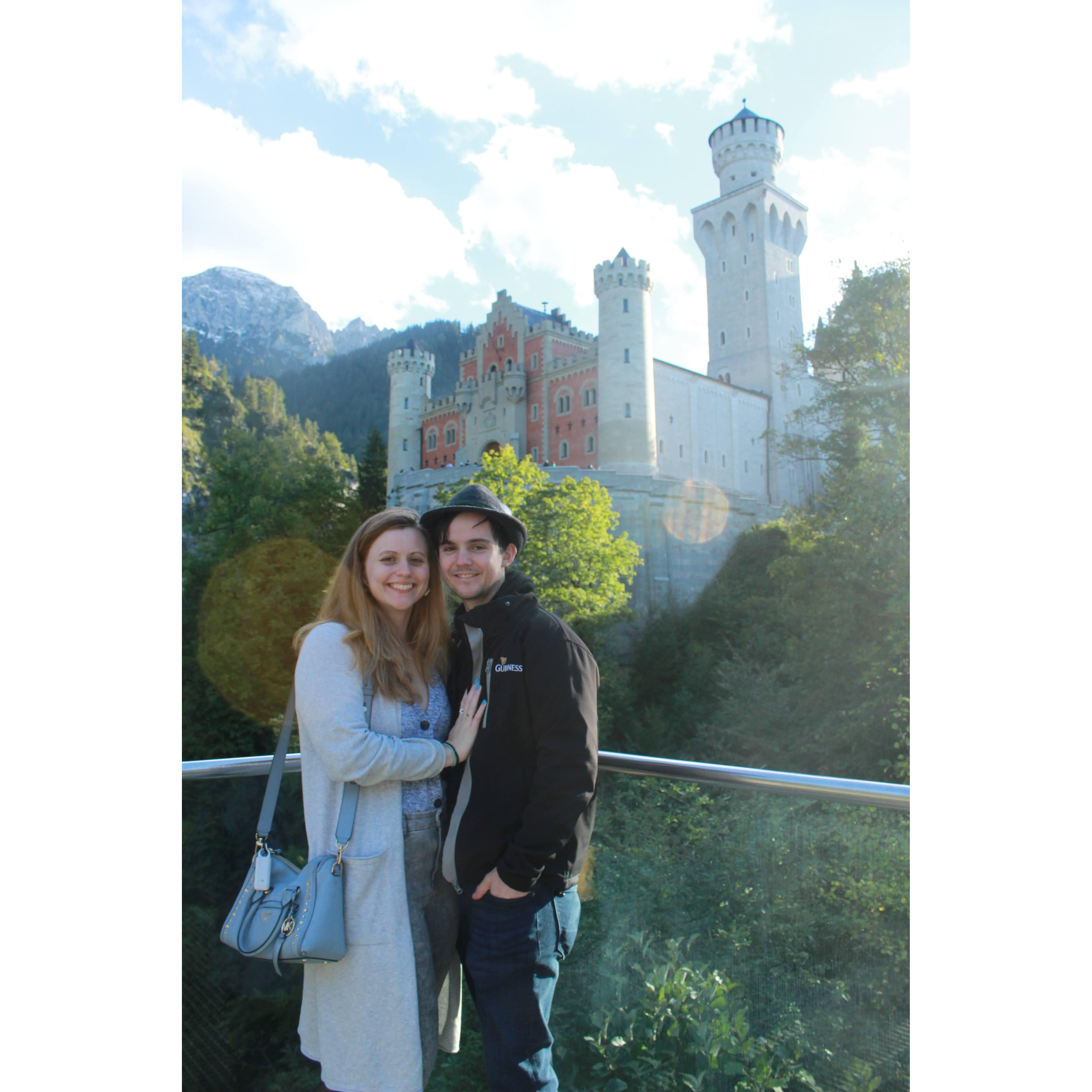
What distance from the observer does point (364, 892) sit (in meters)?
2.04

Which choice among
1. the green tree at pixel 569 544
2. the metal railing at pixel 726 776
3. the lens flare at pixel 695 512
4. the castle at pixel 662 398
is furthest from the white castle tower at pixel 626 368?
the metal railing at pixel 726 776

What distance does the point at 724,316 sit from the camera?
41.7 meters

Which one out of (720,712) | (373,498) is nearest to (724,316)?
(373,498)

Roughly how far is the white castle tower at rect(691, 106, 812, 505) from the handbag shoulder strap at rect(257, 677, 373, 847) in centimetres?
3959

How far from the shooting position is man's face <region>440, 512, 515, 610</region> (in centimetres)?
224

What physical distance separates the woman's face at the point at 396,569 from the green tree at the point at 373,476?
31030 millimetres

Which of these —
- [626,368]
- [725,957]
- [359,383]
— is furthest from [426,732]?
[359,383]

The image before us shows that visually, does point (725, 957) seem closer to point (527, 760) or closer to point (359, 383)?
point (527, 760)

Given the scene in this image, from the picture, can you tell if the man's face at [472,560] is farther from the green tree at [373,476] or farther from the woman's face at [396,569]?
the green tree at [373,476]

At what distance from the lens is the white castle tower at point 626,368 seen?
32.7m

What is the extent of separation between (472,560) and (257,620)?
22.5 metres

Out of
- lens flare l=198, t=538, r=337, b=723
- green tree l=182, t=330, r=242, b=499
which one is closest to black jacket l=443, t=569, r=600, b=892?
lens flare l=198, t=538, r=337, b=723
